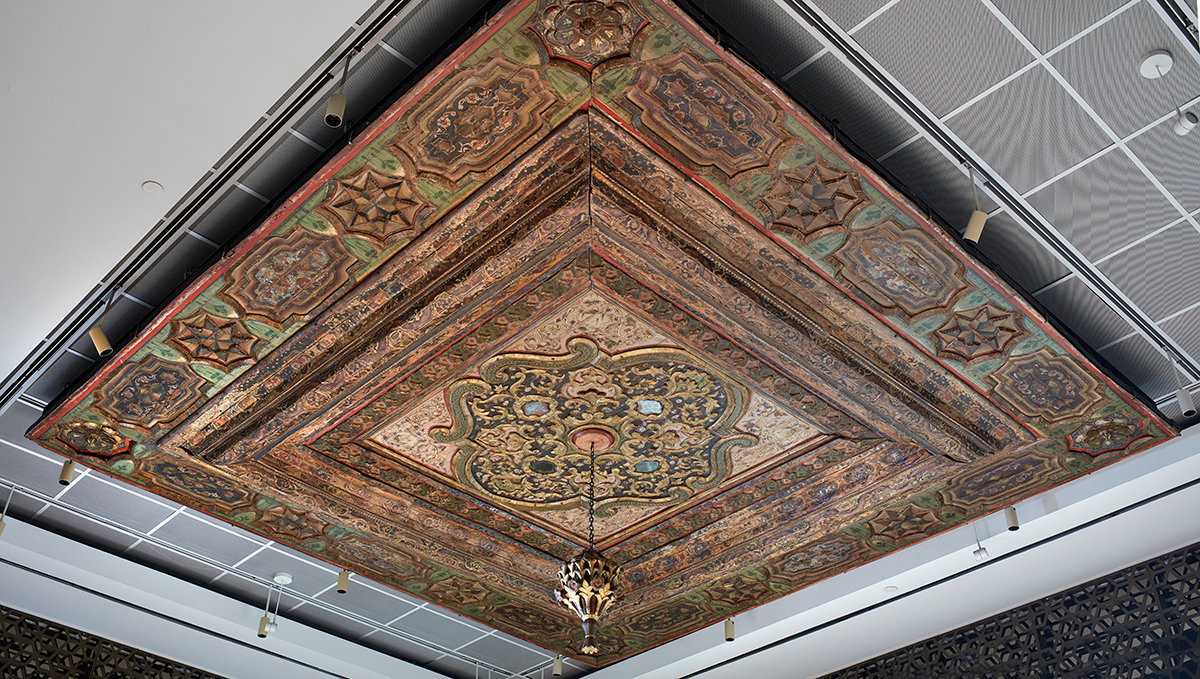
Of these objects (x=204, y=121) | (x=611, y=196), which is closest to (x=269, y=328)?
(x=204, y=121)

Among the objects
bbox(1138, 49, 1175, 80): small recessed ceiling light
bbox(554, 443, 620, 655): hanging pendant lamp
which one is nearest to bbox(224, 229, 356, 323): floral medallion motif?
bbox(554, 443, 620, 655): hanging pendant lamp

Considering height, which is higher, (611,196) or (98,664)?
(611,196)

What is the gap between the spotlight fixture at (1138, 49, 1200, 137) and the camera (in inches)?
158

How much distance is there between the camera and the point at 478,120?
14.2 ft

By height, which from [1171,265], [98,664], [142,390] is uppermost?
[1171,265]

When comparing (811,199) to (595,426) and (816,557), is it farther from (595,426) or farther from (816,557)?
(816,557)

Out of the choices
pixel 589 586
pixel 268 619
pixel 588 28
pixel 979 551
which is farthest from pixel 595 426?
pixel 268 619

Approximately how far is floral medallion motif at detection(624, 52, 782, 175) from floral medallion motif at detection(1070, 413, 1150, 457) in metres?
3.04

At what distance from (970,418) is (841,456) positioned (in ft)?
2.94

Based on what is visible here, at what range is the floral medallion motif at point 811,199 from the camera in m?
4.53

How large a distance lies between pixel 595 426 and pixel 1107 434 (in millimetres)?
3310

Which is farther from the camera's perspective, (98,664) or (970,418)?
(98,664)

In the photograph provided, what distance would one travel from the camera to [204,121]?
4.11 meters

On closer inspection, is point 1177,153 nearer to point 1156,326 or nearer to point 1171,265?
point 1171,265
